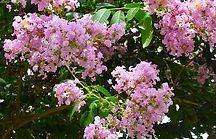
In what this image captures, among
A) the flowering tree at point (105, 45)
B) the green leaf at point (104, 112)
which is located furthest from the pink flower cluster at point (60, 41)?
the green leaf at point (104, 112)

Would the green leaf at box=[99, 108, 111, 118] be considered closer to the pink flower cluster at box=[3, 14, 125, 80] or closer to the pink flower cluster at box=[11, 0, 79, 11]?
the pink flower cluster at box=[3, 14, 125, 80]

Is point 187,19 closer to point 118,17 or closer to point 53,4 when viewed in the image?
point 118,17

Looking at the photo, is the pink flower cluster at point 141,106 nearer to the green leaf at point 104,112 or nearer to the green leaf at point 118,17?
the green leaf at point 104,112

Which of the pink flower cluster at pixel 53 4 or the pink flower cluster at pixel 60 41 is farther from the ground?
the pink flower cluster at pixel 53 4

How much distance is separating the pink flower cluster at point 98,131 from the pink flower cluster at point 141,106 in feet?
0.06

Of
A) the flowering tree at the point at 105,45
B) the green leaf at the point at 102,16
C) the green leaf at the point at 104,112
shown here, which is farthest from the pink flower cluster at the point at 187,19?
the green leaf at the point at 104,112

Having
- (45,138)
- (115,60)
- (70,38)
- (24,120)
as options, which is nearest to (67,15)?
(70,38)

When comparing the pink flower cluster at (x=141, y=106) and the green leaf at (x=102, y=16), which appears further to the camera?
the green leaf at (x=102, y=16)

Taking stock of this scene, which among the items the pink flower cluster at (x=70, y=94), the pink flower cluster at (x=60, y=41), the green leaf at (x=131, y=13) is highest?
the green leaf at (x=131, y=13)

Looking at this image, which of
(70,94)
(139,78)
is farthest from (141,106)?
(70,94)

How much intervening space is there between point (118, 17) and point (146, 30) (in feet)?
0.30

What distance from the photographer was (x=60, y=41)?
1.41 meters

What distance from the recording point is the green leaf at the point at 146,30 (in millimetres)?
1568

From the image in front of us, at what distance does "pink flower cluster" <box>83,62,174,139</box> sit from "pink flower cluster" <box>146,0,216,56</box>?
0.53 ft
